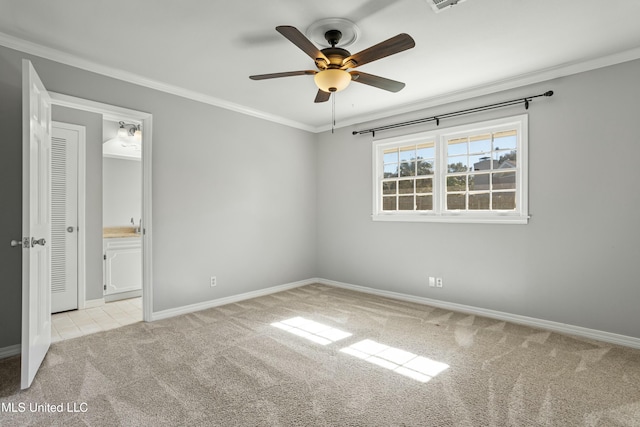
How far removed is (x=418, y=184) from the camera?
4469 millimetres

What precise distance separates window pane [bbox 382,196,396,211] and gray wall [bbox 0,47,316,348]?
1.27m

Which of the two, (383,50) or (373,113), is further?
(373,113)

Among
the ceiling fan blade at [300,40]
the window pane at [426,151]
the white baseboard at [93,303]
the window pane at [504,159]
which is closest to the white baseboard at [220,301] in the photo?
the white baseboard at [93,303]

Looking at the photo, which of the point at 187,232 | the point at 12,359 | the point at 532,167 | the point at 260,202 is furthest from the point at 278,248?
the point at 532,167

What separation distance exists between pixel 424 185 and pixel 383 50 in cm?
245

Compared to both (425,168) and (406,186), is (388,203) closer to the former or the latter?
(406,186)

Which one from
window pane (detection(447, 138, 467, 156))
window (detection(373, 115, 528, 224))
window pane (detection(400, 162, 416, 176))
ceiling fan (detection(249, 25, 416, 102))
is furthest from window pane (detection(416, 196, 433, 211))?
ceiling fan (detection(249, 25, 416, 102))

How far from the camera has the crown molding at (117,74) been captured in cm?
281

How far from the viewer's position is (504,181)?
3.76 meters

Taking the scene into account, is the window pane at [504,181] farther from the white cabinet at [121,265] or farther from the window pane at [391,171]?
the white cabinet at [121,265]

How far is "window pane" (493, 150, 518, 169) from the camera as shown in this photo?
3.70 metres

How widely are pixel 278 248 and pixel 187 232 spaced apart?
4.77 feet

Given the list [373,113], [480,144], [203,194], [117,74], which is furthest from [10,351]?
[480,144]

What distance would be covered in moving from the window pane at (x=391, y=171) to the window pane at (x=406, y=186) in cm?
14
